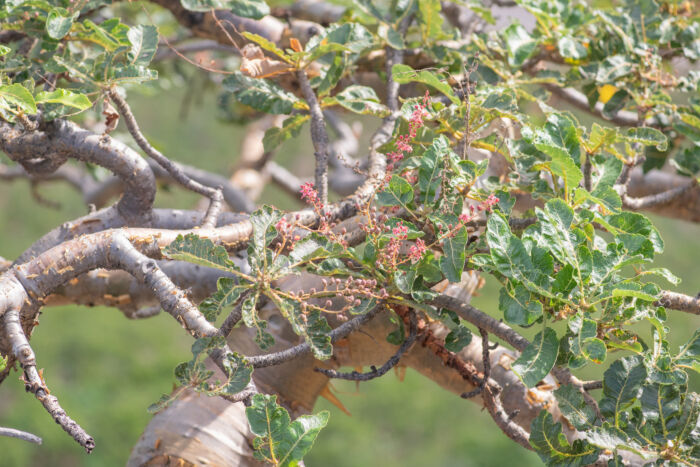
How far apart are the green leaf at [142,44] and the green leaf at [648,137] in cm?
61

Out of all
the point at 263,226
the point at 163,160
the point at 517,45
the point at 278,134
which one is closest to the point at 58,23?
the point at 163,160

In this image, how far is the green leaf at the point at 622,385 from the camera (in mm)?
663

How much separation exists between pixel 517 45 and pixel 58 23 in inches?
25.7

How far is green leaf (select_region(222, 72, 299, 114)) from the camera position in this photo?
2.96 ft

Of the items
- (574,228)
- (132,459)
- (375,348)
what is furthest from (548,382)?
(132,459)

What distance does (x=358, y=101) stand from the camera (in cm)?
90

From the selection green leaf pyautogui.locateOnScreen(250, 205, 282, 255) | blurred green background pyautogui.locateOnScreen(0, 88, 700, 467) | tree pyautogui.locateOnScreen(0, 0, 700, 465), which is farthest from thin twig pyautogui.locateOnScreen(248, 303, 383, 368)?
blurred green background pyautogui.locateOnScreen(0, 88, 700, 467)

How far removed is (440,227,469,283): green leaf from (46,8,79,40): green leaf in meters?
0.55

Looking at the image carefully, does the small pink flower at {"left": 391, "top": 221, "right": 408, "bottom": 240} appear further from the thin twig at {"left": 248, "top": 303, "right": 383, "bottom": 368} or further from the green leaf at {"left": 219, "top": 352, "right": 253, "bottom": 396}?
the green leaf at {"left": 219, "top": 352, "right": 253, "bottom": 396}

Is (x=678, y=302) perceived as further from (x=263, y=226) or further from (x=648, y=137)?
(x=263, y=226)

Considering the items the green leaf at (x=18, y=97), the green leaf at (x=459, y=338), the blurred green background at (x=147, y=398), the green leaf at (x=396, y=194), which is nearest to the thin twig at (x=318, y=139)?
the green leaf at (x=396, y=194)

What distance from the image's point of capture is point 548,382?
0.95m

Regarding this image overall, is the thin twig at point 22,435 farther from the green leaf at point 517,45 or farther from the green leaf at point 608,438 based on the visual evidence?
the green leaf at point 517,45

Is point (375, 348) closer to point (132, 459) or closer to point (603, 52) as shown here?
point (132, 459)
